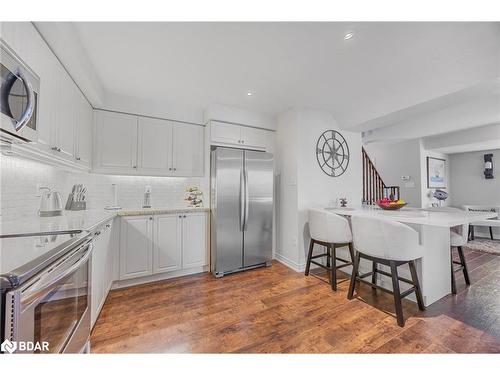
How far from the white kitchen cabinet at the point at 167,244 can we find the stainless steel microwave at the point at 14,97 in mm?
1574

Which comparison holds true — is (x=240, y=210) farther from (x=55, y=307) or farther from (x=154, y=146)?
(x=55, y=307)

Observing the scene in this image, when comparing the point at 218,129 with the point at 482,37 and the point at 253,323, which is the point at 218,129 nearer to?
the point at 253,323

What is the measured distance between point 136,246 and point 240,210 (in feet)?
4.51

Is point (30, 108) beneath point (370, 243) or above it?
above

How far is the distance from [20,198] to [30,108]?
936 mm

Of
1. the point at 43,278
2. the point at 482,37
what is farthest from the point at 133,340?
the point at 482,37

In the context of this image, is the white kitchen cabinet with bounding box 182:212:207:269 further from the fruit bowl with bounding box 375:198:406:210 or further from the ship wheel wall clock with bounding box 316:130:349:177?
the fruit bowl with bounding box 375:198:406:210

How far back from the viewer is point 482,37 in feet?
5.68

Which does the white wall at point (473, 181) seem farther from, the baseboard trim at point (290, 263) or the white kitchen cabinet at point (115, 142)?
the white kitchen cabinet at point (115, 142)

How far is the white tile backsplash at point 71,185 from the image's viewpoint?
1558 mm

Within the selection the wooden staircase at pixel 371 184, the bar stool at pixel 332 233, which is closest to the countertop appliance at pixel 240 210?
the bar stool at pixel 332 233

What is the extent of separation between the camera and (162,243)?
2.61 metres

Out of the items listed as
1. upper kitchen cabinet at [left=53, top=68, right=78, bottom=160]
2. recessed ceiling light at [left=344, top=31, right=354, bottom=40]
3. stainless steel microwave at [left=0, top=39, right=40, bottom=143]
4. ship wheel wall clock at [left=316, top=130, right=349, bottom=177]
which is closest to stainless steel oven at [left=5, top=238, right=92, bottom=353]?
stainless steel microwave at [left=0, top=39, right=40, bottom=143]
